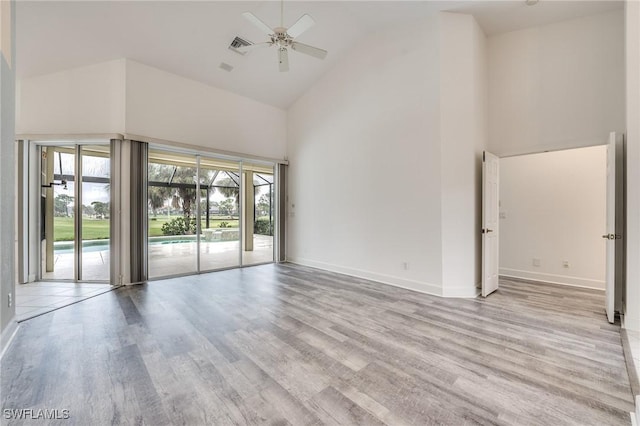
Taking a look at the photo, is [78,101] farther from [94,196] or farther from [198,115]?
[198,115]

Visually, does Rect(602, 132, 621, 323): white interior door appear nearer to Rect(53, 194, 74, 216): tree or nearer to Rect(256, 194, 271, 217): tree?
Rect(256, 194, 271, 217): tree

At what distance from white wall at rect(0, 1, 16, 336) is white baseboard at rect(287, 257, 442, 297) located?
15.4 feet

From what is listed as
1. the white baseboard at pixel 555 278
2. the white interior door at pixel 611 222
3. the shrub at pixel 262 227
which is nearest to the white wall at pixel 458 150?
the white interior door at pixel 611 222

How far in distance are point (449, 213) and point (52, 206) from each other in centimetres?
716

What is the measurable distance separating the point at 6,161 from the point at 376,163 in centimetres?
485

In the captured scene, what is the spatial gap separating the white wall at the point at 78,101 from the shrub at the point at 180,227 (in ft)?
6.38

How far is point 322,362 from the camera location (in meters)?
2.34

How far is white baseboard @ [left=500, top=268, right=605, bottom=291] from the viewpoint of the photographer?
4551mm

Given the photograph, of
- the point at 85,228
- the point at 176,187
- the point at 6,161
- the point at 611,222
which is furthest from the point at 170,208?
the point at 611,222

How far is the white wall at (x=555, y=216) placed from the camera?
4.57 meters

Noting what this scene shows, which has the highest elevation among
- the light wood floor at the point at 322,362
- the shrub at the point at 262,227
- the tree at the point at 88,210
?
the tree at the point at 88,210

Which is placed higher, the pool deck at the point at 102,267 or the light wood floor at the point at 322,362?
the pool deck at the point at 102,267

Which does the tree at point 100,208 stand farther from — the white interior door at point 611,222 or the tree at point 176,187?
the white interior door at point 611,222

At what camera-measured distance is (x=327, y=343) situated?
2674mm
